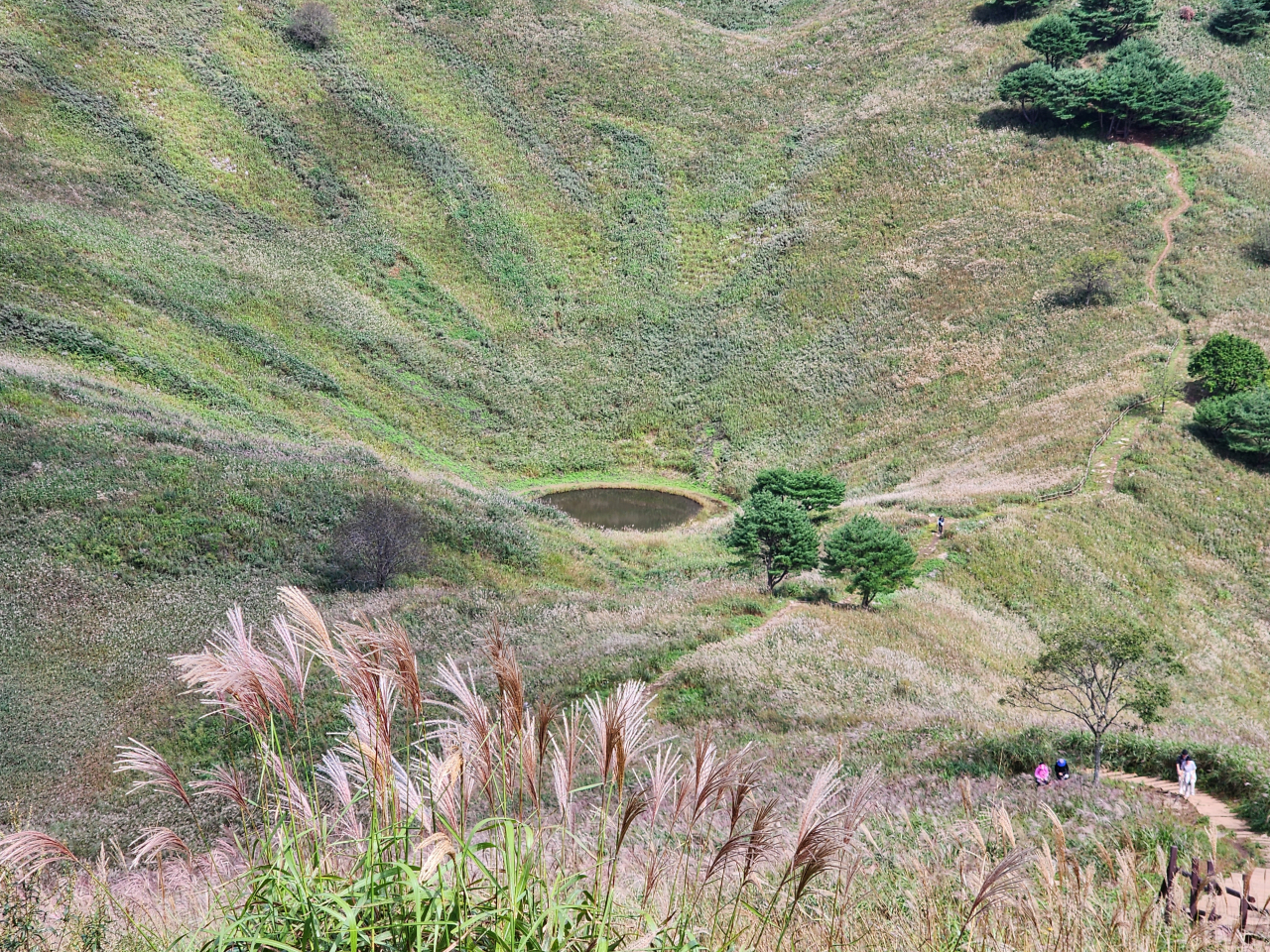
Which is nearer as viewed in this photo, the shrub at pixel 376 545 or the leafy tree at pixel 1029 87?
the shrub at pixel 376 545

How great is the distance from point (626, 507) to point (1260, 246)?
29.0 metres

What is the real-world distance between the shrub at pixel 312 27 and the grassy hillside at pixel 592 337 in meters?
0.79

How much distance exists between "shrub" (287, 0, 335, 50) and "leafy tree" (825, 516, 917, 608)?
4773cm

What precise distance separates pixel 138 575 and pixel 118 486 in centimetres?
321

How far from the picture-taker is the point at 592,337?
44.2m

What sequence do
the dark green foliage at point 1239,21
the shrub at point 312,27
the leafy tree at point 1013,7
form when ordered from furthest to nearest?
1. the leafy tree at point 1013,7
2. the dark green foliage at point 1239,21
3. the shrub at point 312,27

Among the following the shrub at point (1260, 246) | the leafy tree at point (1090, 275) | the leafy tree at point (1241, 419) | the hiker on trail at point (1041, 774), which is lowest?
the hiker on trail at point (1041, 774)

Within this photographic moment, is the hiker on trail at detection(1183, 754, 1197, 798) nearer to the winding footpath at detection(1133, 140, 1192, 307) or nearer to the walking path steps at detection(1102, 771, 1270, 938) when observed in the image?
the walking path steps at detection(1102, 771, 1270, 938)

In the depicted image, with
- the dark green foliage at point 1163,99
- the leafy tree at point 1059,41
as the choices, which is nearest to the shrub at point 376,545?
the dark green foliage at point 1163,99

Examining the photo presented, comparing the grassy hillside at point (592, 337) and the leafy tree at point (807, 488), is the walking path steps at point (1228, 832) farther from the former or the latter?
the leafy tree at point (807, 488)

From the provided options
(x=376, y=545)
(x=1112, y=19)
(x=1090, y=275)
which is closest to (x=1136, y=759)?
(x=376, y=545)

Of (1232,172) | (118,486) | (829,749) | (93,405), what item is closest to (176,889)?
(829,749)

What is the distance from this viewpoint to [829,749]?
11109mm

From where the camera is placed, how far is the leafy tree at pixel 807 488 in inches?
1089
